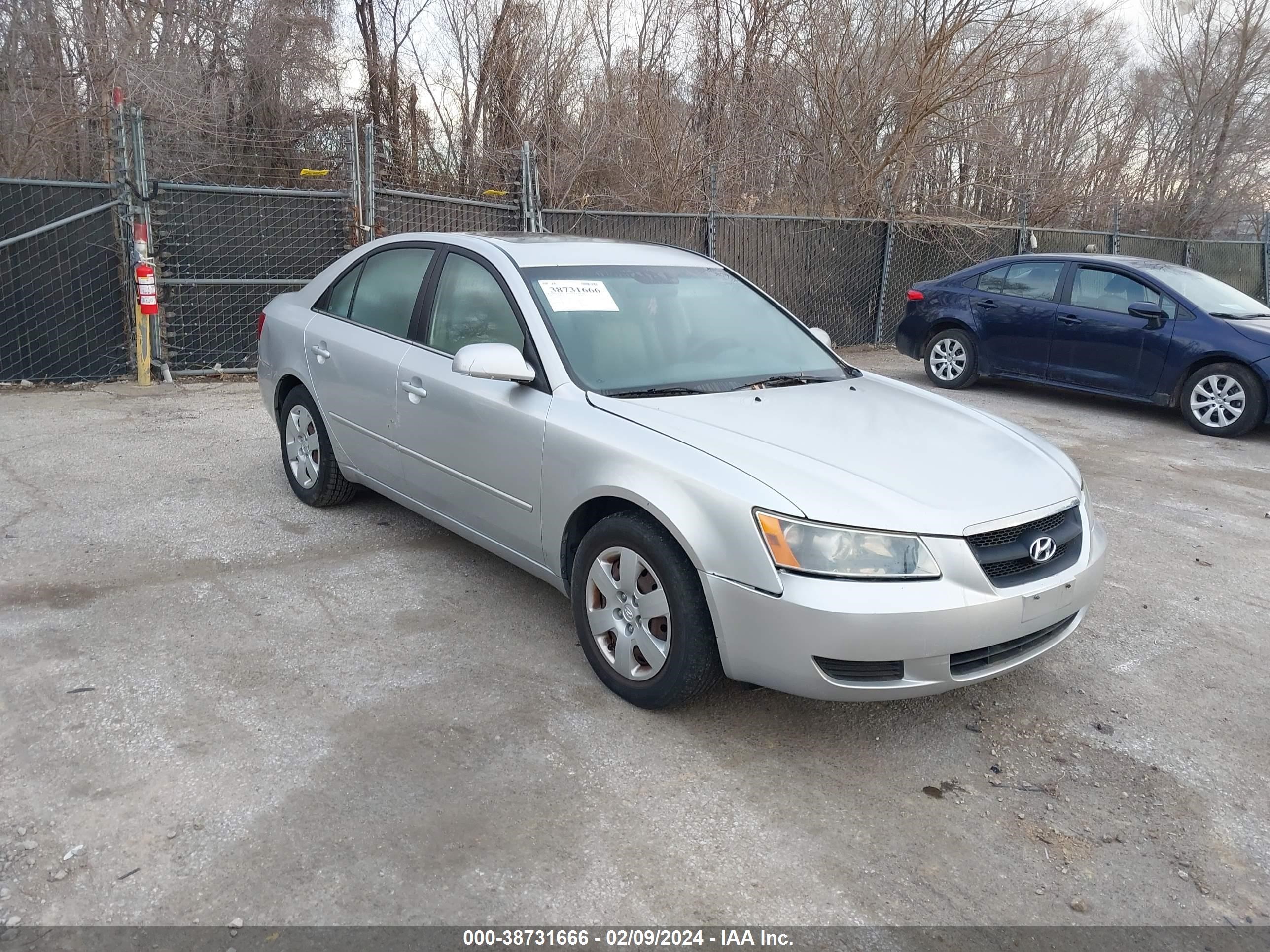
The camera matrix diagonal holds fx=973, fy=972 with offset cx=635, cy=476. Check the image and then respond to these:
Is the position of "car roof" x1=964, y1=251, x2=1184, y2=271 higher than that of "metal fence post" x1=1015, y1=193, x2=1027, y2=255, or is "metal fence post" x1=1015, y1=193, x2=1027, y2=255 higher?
"metal fence post" x1=1015, y1=193, x2=1027, y2=255

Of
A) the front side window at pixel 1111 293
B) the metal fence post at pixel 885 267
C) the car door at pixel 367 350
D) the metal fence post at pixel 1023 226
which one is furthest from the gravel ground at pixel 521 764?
the metal fence post at pixel 1023 226

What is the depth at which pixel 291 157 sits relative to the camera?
13836mm

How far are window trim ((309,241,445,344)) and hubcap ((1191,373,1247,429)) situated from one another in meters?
7.00

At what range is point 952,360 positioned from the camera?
10.1 m

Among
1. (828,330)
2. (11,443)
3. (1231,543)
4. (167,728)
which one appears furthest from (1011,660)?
(828,330)

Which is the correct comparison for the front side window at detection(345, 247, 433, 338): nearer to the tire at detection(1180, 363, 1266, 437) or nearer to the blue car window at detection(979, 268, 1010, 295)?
the blue car window at detection(979, 268, 1010, 295)

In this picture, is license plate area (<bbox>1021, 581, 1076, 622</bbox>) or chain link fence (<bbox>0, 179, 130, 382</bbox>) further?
chain link fence (<bbox>0, 179, 130, 382</bbox>)

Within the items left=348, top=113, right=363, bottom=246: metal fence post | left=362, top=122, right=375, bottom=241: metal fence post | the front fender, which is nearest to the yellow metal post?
left=348, top=113, right=363, bottom=246: metal fence post

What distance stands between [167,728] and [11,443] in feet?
14.9

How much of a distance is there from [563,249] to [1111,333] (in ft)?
21.0

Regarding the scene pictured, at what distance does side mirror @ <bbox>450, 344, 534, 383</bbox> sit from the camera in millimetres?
3580

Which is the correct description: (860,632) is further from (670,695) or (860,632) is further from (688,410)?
(688,410)

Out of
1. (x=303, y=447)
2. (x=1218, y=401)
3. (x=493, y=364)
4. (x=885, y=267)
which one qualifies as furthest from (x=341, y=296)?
(x=885, y=267)

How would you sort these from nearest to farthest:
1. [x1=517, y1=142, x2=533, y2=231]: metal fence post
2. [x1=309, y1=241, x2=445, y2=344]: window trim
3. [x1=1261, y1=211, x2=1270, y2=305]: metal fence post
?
[x1=309, y1=241, x2=445, y2=344]: window trim
[x1=517, y1=142, x2=533, y2=231]: metal fence post
[x1=1261, y1=211, x2=1270, y2=305]: metal fence post
